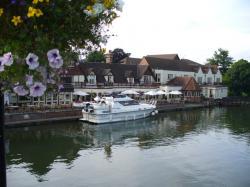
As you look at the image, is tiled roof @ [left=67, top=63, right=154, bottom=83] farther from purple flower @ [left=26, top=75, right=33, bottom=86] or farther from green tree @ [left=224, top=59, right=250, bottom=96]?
purple flower @ [left=26, top=75, right=33, bottom=86]

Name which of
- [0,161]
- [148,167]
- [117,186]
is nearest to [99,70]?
[148,167]

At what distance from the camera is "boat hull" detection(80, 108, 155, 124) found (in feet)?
142

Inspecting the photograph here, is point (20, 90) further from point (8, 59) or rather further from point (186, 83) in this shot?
point (186, 83)

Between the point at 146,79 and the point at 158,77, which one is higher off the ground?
the point at 158,77

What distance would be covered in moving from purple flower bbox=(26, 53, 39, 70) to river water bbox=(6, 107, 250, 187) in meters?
11.0

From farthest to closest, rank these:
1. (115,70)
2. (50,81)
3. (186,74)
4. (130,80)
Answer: (186,74) → (130,80) → (115,70) → (50,81)

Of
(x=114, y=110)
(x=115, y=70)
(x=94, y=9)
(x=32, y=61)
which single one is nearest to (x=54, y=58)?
(x=32, y=61)

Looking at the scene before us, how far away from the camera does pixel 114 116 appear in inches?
1780

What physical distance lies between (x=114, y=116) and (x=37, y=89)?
41033 millimetres

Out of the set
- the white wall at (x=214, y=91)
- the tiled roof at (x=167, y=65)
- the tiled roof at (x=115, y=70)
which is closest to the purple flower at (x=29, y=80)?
the tiled roof at (x=115, y=70)

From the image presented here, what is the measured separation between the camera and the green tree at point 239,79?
8081cm

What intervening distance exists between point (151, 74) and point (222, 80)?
2542 cm

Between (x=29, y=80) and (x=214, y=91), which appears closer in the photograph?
(x=29, y=80)

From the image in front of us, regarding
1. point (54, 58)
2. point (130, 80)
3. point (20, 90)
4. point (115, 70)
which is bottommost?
point (20, 90)
